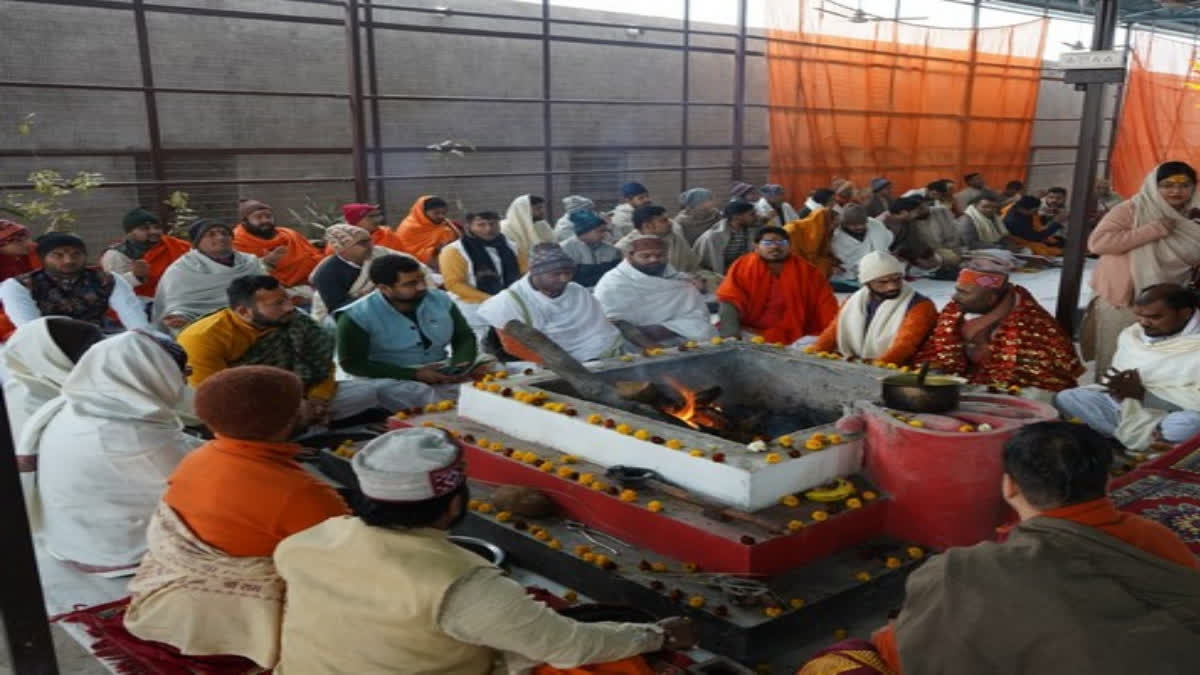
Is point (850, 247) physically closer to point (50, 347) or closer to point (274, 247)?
point (274, 247)

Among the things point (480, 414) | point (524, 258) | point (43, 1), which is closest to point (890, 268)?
point (480, 414)

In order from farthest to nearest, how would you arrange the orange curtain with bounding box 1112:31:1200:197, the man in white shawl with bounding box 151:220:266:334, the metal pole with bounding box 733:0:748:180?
the orange curtain with bounding box 1112:31:1200:197 → the metal pole with bounding box 733:0:748:180 → the man in white shawl with bounding box 151:220:266:334

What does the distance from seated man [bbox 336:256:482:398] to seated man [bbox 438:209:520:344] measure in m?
1.92

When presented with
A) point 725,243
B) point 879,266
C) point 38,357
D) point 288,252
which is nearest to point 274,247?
point 288,252

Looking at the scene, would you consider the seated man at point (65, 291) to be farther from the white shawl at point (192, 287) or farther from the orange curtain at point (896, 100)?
the orange curtain at point (896, 100)

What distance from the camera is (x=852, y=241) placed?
10.8 m

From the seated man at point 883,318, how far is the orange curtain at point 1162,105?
42.8 feet

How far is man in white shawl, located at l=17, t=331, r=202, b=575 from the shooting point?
3523 millimetres

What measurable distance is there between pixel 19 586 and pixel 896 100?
47.0 feet

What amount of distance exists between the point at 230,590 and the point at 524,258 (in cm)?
746

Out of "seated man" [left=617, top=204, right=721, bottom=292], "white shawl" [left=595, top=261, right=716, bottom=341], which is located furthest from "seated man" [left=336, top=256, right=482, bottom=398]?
"seated man" [left=617, top=204, right=721, bottom=292]

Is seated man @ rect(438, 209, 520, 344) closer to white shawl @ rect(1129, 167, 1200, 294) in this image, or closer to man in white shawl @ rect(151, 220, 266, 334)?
man in white shawl @ rect(151, 220, 266, 334)

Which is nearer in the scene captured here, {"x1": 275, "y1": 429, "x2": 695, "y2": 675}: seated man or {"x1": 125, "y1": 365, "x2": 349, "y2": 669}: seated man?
{"x1": 275, "y1": 429, "x2": 695, "y2": 675}: seated man

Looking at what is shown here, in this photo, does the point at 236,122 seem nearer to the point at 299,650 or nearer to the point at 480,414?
the point at 480,414
